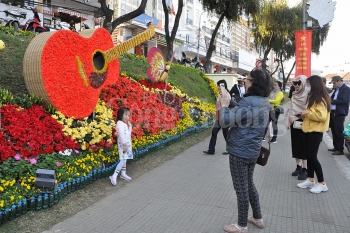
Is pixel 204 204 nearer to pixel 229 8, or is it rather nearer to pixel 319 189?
pixel 319 189

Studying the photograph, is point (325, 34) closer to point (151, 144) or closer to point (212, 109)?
point (212, 109)

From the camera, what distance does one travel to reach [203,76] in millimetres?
15242

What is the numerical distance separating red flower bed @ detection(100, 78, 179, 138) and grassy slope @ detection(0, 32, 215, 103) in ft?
4.67

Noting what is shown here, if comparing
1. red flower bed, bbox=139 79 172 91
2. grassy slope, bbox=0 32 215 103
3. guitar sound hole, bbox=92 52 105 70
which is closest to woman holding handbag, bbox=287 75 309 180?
guitar sound hole, bbox=92 52 105 70

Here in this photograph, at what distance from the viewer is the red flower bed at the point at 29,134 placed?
385 centimetres

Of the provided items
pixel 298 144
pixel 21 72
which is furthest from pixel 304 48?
pixel 21 72

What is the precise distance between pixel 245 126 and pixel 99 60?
12.4 ft

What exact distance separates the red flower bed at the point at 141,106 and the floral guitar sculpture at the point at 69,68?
63 cm

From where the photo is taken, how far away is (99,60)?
611 centimetres

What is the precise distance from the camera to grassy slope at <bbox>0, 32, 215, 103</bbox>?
5.88 metres

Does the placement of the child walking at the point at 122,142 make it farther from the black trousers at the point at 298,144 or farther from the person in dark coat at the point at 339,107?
the person in dark coat at the point at 339,107

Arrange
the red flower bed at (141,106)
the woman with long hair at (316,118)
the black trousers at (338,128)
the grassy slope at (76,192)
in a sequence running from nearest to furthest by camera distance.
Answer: the grassy slope at (76,192)
the woman with long hair at (316,118)
the red flower bed at (141,106)
the black trousers at (338,128)

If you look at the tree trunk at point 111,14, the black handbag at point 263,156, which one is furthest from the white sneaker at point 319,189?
the tree trunk at point 111,14

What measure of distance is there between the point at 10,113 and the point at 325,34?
34.1 metres
